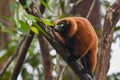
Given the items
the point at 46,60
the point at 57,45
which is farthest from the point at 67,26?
the point at 57,45

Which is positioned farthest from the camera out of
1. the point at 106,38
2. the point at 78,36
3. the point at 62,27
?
the point at 78,36

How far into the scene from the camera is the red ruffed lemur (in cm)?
281

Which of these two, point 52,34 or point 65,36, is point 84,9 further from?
point 52,34

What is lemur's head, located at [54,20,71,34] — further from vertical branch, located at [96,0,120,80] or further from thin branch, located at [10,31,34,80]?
vertical branch, located at [96,0,120,80]

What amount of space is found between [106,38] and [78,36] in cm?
71

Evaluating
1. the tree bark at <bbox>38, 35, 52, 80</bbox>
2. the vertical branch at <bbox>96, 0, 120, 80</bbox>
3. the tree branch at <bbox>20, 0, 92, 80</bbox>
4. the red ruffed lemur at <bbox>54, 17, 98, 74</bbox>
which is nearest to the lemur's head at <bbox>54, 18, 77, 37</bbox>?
the red ruffed lemur at <bbox>54, 17, 98, 74</bbox>

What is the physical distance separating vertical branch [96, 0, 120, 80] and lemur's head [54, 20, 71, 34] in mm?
515

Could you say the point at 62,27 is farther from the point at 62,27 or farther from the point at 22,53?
the point at 22,53

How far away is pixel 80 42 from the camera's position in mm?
2873

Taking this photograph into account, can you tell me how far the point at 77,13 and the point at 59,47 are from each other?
5.52ft

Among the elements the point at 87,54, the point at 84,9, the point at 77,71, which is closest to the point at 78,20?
the point at 87,54

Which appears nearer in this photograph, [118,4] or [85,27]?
[118,4]

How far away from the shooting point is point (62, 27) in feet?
9.04

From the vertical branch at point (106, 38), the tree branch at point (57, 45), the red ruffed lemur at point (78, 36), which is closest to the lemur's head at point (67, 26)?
the red ruffed lemur at point (78, 36)
